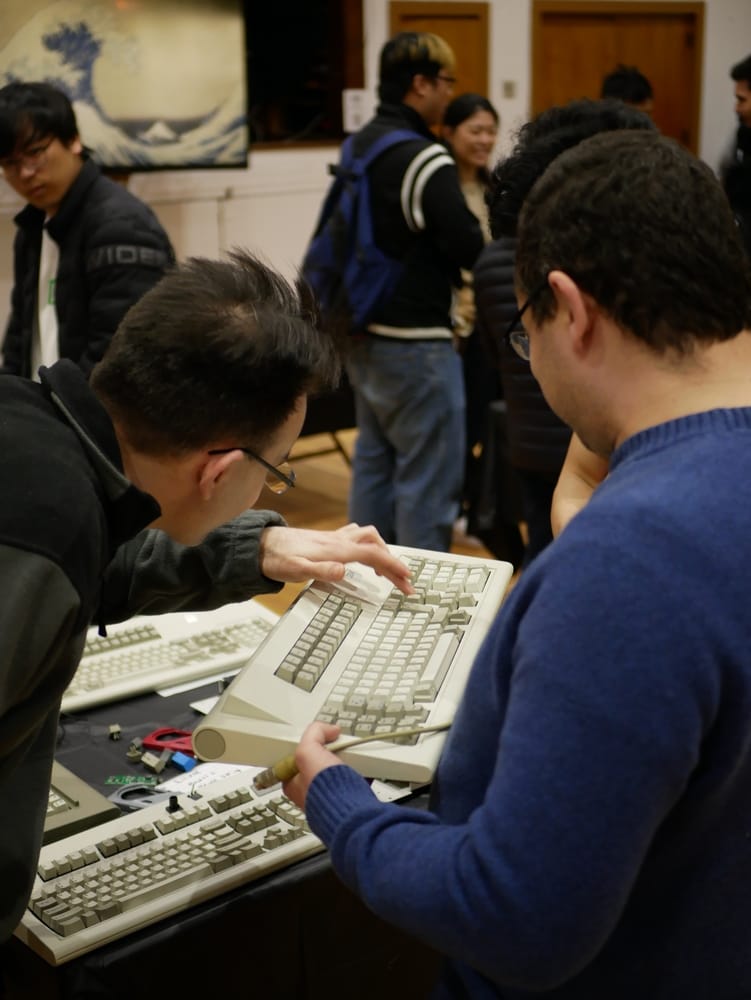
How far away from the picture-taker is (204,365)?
3.73 feet

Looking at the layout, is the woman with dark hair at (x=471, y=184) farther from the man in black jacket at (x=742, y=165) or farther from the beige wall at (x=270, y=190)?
the beige wall at (x=270, y=190)

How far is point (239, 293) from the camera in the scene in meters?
1.20

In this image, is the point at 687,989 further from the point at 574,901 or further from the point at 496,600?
the point at 496,600

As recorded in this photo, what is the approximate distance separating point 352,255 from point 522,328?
2.00 meters

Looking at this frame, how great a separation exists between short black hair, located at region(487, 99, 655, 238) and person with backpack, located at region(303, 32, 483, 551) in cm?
135

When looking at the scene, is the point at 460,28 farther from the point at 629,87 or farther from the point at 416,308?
the point at 416,308

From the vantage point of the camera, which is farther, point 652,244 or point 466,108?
point 466,108

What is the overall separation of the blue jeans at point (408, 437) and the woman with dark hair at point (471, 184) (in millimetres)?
616

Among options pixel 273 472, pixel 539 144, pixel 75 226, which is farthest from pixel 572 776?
pixel 75 226

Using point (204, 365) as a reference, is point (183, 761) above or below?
below

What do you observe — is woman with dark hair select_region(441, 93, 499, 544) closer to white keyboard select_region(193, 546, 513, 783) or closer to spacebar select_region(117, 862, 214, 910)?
white keyboard select_region(193, 546, 513, 783)

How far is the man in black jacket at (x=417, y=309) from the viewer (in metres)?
3.08

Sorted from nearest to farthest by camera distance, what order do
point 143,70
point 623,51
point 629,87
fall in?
point 143,70, point 629,87, point 623,51

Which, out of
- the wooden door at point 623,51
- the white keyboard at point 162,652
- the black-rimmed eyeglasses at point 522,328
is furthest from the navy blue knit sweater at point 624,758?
the wooden door at point 623,51
